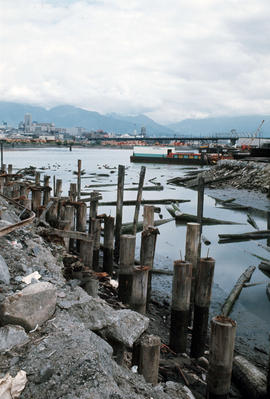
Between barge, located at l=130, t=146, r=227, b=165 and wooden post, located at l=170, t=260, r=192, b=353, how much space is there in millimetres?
59710

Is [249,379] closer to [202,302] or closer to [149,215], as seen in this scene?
[202,302]

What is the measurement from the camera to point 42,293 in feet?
15.8

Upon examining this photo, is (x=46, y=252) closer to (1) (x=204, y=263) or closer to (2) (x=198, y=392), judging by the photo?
(1) (x=204, y=263)

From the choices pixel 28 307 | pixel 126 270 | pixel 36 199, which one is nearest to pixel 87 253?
pixel 126 270

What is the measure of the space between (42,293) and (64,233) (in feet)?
17.6

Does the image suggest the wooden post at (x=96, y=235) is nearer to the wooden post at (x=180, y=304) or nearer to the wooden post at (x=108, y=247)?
the wooden post at (x=108, y=247)

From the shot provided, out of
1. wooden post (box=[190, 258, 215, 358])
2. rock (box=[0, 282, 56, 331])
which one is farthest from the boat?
rock (box=[0, 282, 56, 331])

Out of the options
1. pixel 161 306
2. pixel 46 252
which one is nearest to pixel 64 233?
pixel 46 252

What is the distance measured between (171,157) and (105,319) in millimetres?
72457

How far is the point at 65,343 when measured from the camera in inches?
178

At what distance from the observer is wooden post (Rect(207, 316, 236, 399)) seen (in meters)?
5.62

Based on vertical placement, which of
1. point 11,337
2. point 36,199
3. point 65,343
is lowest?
point 65,343

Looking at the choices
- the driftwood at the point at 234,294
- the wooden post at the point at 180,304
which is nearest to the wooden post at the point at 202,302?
the wooden post at the point at 180,304

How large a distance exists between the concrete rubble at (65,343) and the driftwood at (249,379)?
1804mm
